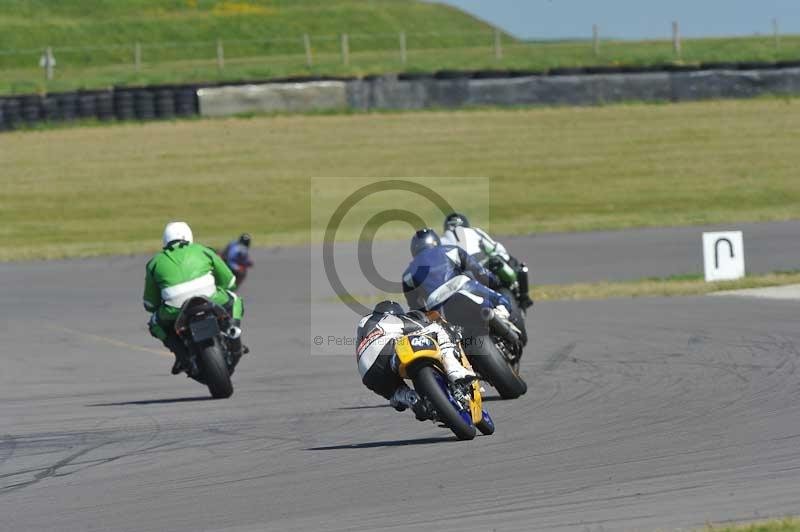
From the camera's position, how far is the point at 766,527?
5.83 m

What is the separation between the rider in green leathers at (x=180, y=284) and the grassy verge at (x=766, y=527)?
5.97 m

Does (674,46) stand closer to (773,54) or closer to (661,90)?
(773,54)

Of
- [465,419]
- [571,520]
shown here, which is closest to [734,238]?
[465,419]

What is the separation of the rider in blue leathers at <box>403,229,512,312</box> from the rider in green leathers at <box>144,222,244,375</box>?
1874 millimetres

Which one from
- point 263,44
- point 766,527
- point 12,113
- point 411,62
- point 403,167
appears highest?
point 263,44

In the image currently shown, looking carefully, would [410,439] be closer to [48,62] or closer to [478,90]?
[478,90]

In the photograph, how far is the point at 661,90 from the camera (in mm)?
36812

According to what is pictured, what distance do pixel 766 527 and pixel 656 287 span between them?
1352 cm

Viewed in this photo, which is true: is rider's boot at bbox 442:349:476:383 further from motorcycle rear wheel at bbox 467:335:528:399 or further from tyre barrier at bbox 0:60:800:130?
tyre barrier at bbox 0:60:800:130

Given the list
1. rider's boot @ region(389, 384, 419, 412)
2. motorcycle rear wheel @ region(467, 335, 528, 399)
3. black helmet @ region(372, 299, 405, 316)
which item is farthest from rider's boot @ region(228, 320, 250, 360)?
rider's boot @ region(389, 384, 419, 412)

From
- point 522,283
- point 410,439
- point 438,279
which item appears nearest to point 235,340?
point 438,279

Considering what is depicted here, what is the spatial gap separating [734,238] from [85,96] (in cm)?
2102

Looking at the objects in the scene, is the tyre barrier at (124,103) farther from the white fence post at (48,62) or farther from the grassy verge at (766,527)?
the grassy verge at (766,527)

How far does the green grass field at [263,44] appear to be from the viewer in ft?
136
